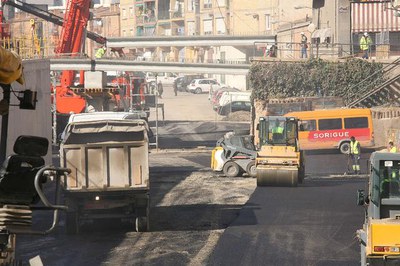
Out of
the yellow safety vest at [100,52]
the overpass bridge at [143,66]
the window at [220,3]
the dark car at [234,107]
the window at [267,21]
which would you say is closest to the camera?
the overpass bridge at [143,66]

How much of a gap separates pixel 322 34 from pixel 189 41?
11302 millimetres

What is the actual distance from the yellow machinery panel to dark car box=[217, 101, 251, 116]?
5996cm

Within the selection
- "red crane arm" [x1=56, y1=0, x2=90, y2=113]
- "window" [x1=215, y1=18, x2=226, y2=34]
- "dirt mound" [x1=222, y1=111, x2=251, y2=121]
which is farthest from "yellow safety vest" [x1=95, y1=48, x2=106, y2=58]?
"window" [x1=215, y1=18, x2=226, y2=34]

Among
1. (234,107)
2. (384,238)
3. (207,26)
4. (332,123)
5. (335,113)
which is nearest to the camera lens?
(384,238)

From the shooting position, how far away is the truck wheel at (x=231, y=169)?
40.8m

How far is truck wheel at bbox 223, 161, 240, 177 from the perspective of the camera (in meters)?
40.8

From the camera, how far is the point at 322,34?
2771 inches

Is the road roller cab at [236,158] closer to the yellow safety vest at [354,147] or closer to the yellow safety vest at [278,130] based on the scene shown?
the yellow safety vest at [278,130]

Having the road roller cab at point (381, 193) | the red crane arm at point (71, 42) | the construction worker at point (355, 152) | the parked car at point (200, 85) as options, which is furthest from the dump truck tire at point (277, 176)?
the parked car at point (200, 85)

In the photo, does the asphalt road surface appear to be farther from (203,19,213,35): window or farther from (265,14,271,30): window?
(203,19,213,35): window

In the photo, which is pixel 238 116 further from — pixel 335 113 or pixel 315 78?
pixel 335 113

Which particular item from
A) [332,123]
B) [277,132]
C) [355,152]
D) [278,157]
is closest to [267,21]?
[332,123]

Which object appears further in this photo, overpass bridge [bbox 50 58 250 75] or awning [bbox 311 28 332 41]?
awning [bbox 311 28 332 41]

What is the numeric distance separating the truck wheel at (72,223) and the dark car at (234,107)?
51.3 meters
